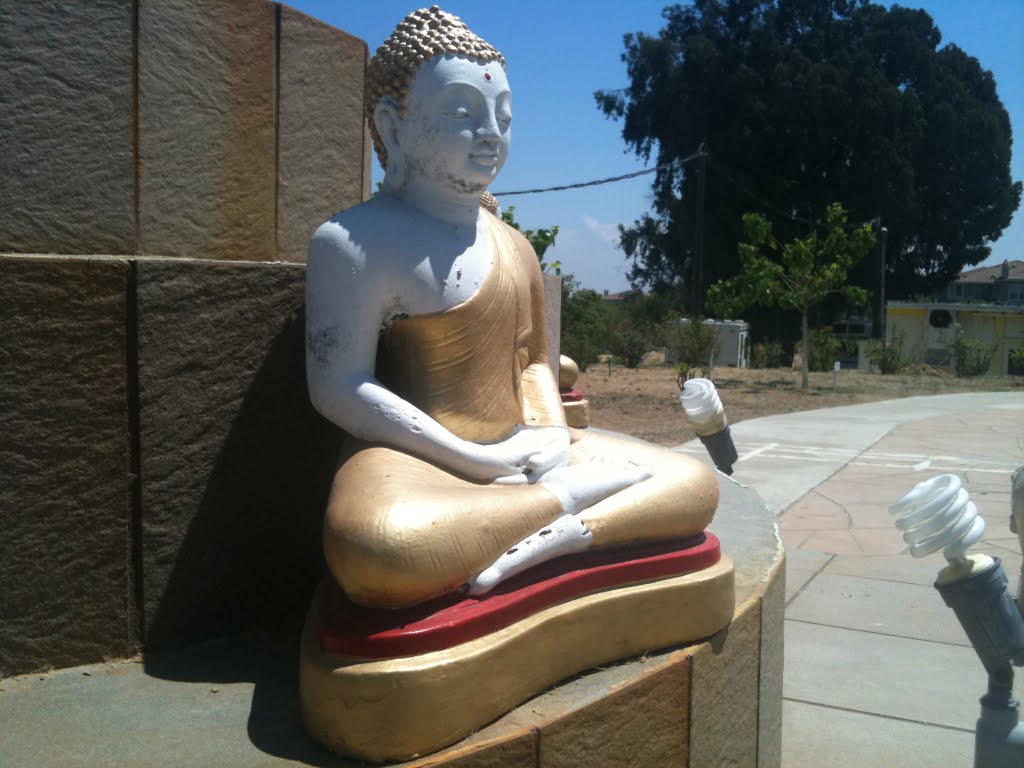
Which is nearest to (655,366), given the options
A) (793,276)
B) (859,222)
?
(793,276)

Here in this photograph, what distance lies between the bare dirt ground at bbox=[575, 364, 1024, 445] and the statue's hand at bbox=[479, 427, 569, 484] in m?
7.05

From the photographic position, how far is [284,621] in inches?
105

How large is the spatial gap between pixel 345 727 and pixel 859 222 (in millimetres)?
24587

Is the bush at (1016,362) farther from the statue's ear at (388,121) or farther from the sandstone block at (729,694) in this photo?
the statue's ear at (388,121)

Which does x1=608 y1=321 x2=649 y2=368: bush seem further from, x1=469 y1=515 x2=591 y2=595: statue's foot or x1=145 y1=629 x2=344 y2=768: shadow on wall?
x1=469 y1=515 x2=591 y2=595: statue's foot

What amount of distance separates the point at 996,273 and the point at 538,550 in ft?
157

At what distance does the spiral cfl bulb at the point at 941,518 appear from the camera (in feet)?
7.09

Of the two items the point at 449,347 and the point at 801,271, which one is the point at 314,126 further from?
the point at 801,271

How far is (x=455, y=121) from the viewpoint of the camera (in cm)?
237

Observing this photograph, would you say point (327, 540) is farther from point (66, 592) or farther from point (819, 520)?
point (819, 520)

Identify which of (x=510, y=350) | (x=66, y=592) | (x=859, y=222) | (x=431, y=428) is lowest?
(x=66, y=592)

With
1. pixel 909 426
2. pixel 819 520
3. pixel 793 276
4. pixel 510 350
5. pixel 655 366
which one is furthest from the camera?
pixel 655 366

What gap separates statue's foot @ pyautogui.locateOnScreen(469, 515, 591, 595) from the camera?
6.47 feet

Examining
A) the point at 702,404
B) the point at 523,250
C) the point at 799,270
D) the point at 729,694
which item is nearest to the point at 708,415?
the point at 702,404
